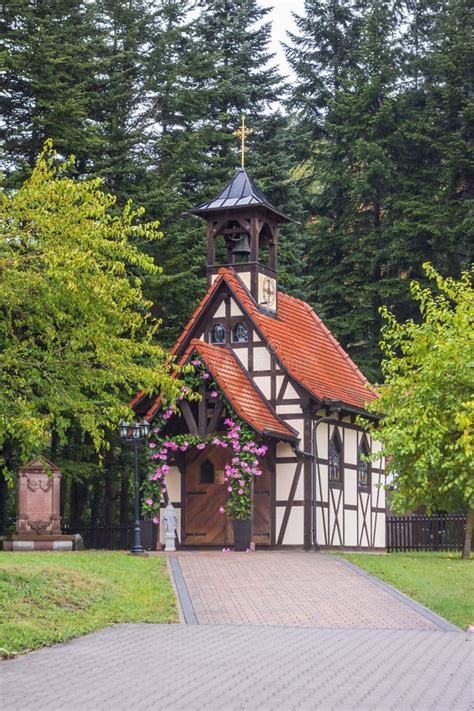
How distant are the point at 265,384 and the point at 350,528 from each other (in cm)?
474

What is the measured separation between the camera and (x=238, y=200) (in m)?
32.7

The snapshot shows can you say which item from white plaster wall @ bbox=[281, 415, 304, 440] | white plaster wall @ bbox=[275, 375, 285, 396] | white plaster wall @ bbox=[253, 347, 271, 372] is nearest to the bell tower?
white plaster wall @ bbox=[253, 347, 271, 372]

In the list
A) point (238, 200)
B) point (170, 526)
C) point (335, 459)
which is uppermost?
point (238, 200)

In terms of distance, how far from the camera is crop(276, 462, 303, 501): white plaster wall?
30.2 meters

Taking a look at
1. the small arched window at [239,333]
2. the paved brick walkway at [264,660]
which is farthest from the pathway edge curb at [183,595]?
the small arched window at [239,333]

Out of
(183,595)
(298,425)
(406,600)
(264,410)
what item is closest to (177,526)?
(264,410)

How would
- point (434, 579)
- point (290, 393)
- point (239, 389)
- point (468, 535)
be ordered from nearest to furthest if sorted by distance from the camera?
point (434, 579)
point (468, 535)
point (239, 389)
point (290, 393)

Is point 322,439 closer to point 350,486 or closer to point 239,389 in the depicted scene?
point 350,486

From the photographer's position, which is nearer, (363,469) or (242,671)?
(242,671)

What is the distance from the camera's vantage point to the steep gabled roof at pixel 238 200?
32.3 metres

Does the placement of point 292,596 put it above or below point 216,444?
below

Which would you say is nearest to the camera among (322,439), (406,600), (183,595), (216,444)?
(183,595)

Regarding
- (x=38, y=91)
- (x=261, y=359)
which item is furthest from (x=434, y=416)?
(x=38, y=91)

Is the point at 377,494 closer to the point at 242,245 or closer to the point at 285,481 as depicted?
the point at 285,481
